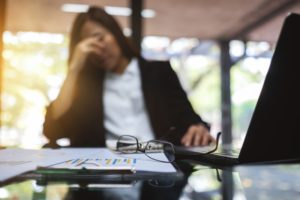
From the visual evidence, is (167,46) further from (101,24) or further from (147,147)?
(147,147)

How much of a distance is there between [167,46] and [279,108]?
2701mm

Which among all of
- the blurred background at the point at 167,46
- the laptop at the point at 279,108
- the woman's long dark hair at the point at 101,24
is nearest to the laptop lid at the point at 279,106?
the laptop at the point at 279,108

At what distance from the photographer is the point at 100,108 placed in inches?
58.2

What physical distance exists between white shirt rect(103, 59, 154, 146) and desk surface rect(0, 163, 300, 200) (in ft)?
3.12

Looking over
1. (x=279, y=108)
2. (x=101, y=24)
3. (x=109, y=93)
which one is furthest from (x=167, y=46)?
(x=279, y=108)

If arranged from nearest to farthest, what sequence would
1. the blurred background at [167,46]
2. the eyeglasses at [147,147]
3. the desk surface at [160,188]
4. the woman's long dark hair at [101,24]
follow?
the desk surface at [160,188] → the eyeglasses at [147,147] → the woman's long dark hair at [101,24] → the blurred background at [167,46]

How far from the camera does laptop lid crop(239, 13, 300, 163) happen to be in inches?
18.5

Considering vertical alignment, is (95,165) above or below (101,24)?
below

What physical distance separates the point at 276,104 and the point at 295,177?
0.15 meters

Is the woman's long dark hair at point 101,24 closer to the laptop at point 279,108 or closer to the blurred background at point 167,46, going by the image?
the blurred background at point 167,46

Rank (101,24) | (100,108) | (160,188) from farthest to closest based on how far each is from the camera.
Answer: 1. (101,24)
2. (100,108)
3. (160,188)

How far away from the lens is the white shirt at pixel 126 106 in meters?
1.45

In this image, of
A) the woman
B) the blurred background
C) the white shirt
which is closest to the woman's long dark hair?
the woman

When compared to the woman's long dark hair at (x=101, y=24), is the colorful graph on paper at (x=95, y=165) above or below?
below
